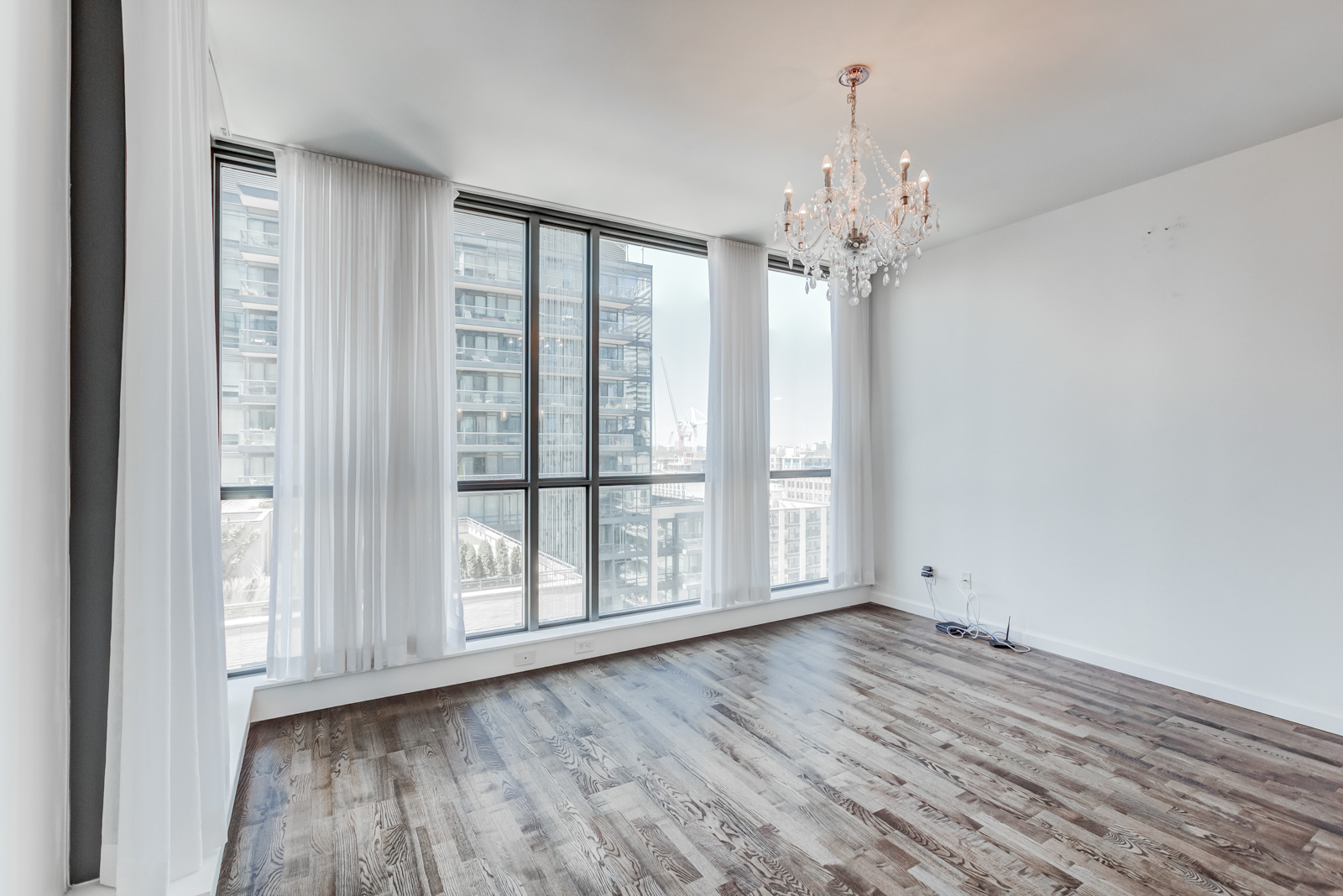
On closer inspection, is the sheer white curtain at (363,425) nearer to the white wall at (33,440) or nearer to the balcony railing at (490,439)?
the balcony railing at (490,439)

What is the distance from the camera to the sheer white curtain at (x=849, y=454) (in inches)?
197

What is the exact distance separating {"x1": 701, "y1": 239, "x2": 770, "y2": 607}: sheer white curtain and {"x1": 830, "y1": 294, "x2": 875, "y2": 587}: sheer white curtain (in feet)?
2.31

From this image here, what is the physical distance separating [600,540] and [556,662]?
835 mm

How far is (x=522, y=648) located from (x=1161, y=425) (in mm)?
3984

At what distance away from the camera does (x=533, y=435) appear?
12.7 ft

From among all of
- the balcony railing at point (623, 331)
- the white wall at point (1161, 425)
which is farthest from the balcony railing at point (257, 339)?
the white wall at point (1161, 425)

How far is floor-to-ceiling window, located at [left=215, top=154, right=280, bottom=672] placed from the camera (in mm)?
3064

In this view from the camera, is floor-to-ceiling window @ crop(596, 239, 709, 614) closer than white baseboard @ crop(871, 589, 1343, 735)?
No

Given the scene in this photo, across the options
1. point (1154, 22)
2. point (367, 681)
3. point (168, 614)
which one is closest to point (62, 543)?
point (168, 614)

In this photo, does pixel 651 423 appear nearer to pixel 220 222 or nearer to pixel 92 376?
pixel 220 222

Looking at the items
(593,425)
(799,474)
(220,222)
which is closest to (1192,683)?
(799,474)

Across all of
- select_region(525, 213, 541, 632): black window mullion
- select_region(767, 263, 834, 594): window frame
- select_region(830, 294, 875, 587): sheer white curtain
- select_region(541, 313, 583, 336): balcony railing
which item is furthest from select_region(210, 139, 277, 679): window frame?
select_region(830, 294, 875, 587): sheer white curtain

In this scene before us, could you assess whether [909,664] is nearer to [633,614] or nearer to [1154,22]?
[633,614]

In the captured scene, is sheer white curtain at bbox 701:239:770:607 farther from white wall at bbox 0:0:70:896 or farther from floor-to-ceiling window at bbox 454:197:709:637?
white wall at bbox 0:0:70:896
